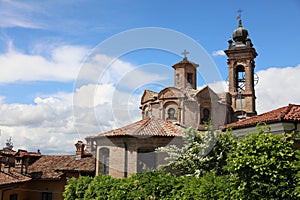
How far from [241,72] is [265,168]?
38190 mm

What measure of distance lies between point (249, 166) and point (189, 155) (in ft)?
25.7

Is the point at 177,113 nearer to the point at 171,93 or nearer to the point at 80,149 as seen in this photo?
the point at 171,93

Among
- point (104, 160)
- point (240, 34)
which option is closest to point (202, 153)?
point (104, 160)

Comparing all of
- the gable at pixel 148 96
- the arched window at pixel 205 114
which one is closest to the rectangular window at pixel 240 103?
the arched window at pixel 205 114

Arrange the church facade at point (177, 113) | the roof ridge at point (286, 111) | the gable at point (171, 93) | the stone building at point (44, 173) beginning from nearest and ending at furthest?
the roof ridge at point (286, 111) → the church facade at point (177, 113) → the stone building at point (44, 173) → the gable at point (171, 93)

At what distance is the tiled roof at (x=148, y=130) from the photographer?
22234mm

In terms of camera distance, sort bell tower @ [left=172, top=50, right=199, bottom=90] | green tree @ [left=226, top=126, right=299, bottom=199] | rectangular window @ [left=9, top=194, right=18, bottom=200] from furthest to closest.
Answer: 1. bell tower @ [left=172, top=50, right=199, bottom=90]
2. rectangular window @ [left=9, top=194, right=18, bottom=200]
3. green tree @ [left=226, top=126, right=299, bottom=199]

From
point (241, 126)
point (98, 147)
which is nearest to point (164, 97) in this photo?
point (98, 147)

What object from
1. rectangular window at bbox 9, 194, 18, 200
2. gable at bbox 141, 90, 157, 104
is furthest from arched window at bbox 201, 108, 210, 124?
rectangular window at bbox 9, 194, 18, 200

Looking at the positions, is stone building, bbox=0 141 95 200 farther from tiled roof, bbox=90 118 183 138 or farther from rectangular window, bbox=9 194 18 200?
tiled roof, bbox=90 118 183 138

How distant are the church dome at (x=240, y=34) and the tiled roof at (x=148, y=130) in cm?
2671

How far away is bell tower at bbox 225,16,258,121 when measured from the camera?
144ft

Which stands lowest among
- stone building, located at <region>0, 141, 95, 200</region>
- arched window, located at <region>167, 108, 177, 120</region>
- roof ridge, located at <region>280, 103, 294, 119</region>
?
stone building, located at <region>0, 141, 95, 200</region>

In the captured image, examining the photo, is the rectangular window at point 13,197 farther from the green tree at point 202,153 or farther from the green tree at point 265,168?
the green tree at point 265,168
